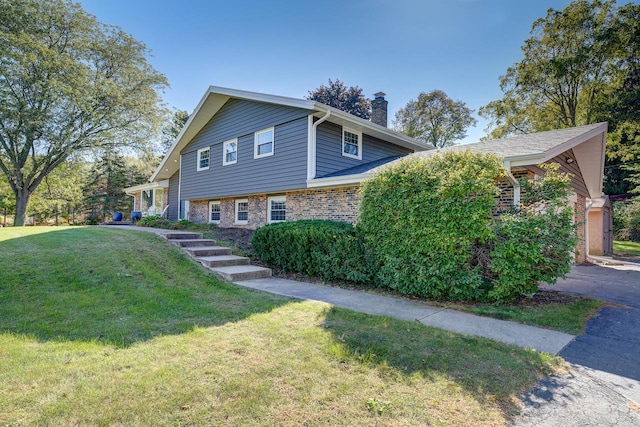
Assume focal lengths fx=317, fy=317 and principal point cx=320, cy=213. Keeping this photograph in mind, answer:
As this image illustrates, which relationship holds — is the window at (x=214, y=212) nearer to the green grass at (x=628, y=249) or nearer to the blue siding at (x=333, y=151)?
the blue siding at (x=333, y=151)

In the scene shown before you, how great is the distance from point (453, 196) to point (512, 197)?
2321mm

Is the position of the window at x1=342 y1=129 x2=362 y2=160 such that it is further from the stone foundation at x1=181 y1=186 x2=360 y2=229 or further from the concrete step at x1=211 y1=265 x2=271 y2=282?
the concrete step at x1=211 y1=265 x2=271 y2=282

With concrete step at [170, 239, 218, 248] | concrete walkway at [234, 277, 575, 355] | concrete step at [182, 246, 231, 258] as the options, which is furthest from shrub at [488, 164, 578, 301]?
concrete step at [170, 239, 218, 248]

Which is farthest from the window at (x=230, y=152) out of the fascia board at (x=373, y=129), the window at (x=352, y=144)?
the fascia board at (x=373, y=129)

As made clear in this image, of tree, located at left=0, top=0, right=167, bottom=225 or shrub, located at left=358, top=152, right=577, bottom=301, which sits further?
tree, located at left=0, top=0, right=167, bottom=225

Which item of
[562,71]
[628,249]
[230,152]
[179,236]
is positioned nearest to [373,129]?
[230,152]

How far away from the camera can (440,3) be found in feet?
30.5

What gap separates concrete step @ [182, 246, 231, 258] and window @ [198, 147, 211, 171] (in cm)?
716

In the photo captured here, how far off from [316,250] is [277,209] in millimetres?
5345

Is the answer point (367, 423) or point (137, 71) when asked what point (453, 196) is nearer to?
point (367, 423)

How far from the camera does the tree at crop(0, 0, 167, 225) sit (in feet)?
55.4

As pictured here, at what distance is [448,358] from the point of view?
129 inches

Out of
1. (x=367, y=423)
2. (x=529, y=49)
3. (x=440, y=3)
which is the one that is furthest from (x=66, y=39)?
(x=529, y=49)

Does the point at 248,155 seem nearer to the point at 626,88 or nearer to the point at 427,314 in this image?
the point at 427,314
